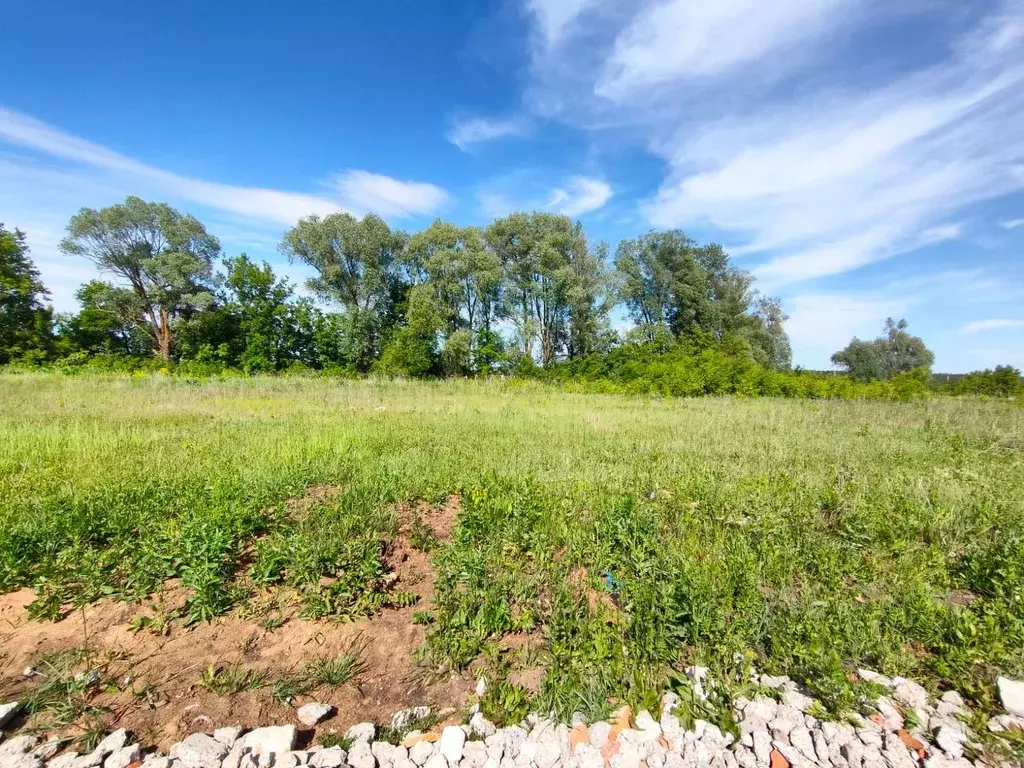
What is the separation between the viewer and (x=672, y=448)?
8477mm

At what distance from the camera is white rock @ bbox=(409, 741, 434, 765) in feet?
7.67

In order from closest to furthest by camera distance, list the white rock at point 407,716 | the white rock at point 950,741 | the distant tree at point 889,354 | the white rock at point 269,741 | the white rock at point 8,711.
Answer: the white rock at point 950,741, the white rock at point 269,741, the white rock at point 8,711, the white rock at point 407,716, the distant tree at point 889,354

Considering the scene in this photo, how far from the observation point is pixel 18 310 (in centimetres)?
3017

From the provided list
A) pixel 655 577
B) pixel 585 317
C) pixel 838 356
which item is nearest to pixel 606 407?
pixel 655 577

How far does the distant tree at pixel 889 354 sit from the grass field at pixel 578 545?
→ 54.3 meters

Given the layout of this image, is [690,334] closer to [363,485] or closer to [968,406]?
[968,406]

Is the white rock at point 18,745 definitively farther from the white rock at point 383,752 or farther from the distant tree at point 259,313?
the distant tree at point 259,313

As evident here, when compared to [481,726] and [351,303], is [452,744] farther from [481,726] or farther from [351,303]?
[351,303]

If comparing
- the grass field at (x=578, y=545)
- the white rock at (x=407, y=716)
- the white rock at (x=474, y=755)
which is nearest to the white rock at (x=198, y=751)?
the white rock at (x=407, y=716)

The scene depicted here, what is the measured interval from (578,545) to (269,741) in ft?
8.95

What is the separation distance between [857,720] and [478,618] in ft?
7.50

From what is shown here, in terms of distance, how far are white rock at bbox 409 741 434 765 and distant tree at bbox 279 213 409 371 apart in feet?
101

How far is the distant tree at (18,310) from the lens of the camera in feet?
95.6

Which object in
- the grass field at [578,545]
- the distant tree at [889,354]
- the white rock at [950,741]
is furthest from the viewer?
the distant tree at [889,354]
